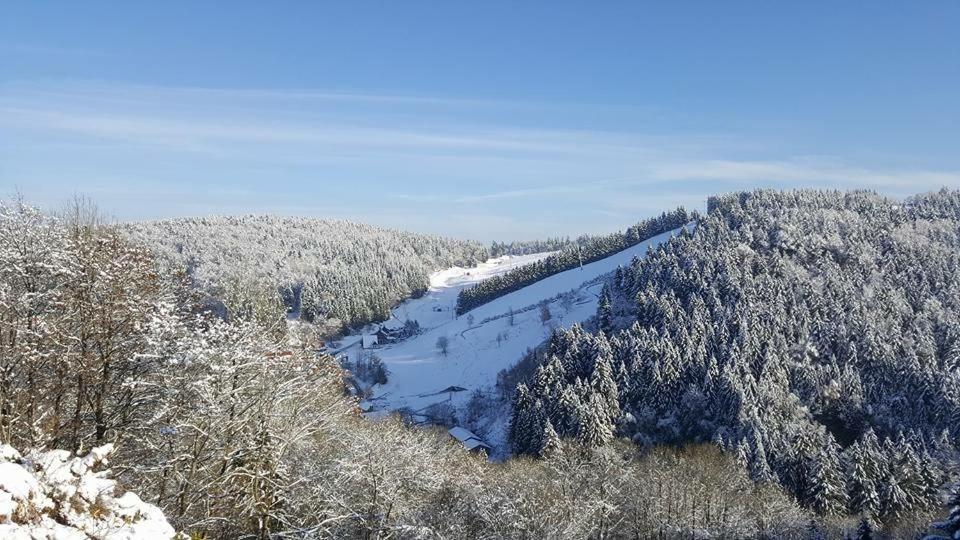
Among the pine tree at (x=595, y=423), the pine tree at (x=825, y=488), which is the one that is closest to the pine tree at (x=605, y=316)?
the pine tree at (x=595, y=423)

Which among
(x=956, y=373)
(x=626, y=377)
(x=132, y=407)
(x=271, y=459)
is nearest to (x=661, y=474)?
(x=271, y=459)

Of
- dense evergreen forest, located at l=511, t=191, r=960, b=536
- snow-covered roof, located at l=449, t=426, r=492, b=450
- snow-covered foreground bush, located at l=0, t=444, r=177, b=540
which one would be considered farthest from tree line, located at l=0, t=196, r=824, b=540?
snow-covered roof, located at l=449, t=426, r=492, b=450

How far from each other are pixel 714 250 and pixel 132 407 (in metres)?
115

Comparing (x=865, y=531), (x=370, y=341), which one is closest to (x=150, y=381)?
(x=865, y=531)

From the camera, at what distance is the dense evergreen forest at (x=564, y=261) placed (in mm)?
163363

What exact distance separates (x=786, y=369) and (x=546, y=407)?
3511 centimetres

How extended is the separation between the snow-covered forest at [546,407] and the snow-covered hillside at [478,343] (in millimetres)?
13718

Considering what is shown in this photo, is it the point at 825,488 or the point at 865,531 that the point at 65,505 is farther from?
the point at 825,488

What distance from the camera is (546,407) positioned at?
7494 cm

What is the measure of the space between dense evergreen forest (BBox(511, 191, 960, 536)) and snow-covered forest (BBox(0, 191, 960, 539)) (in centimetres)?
34

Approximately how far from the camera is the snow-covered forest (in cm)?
1184

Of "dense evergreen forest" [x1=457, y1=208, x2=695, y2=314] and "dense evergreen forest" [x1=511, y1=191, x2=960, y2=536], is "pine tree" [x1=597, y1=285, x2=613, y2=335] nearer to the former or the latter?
"dense evergreen forest" [x1=511, y1=191, x2=960, y2=536]

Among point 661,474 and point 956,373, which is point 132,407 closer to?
point 661,474

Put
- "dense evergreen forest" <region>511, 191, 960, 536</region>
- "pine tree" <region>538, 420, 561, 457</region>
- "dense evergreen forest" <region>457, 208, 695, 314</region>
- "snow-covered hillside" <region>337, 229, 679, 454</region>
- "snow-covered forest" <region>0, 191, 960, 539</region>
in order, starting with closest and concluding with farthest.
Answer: "snow-covered forest" <region>0, 191, 960, 539</region> → "dense evergreen forest" <region>511, 191, 960, 536</region> → "pine tree" <region>538, 420, 561, 457</region> → "snow-covered hillside" <region>337, 229, 679, 454</region> → "dense evergreen forest" <region>457, 208, 695, 314</region>
